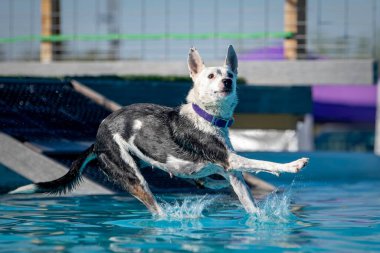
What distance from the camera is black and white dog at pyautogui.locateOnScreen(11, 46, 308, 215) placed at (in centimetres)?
652

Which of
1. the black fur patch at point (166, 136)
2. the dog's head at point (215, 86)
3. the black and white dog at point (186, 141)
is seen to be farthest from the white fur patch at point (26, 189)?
the dog's head at point (215, 86)

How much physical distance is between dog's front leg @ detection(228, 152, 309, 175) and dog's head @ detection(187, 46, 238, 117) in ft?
1.42

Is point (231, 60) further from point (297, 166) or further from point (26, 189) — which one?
point (26, 189)

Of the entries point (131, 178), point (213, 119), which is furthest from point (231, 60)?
point (131, 178)

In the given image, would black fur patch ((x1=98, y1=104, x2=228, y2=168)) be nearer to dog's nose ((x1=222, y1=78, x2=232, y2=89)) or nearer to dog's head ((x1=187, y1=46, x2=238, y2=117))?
dog's head ((x1=187, y1=46, x2=238, y2=117))

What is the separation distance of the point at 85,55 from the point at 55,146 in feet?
21.3

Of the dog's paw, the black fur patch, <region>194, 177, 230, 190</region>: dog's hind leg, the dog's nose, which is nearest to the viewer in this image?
the dog's paw

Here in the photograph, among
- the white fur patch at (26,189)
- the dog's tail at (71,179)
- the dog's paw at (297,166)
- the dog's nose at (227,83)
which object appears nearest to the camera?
the dog's paw at (297,166)

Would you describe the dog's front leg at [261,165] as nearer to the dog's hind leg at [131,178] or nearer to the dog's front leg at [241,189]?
the dog's front leg at [241,189]

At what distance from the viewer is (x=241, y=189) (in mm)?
6660

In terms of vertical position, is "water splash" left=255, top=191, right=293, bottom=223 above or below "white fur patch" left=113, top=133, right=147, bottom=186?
below

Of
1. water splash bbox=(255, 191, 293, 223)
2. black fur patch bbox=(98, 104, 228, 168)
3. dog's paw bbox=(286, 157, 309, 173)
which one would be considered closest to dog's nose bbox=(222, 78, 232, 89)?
black fur patch bbox=(98, 104, 228, 168)

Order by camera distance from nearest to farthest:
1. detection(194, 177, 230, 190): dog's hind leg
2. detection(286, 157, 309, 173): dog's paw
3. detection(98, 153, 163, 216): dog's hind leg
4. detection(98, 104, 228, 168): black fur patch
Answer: detection(286, 157, 309, 173): dog's paw → detection(98, 104, 228, 168): black fur patch → detection(98, 153, 163, 216): dog's hind leg → detection(194, 177, 230, 190): dog's hind leg

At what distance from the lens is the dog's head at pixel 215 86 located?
6.48 metres
